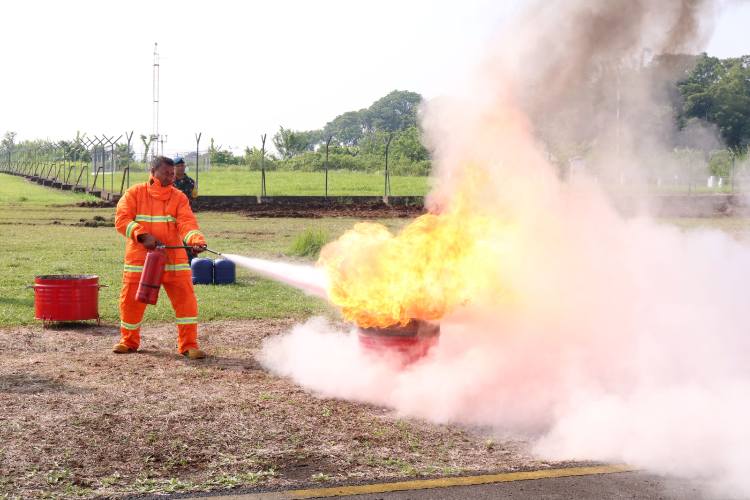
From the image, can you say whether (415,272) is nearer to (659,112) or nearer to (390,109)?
(659,112)

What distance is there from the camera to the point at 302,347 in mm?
7988

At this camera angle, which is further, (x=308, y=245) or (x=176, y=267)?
(x=308, y=245)

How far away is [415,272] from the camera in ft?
22.3

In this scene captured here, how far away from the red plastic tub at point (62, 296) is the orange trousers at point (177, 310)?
1.33m

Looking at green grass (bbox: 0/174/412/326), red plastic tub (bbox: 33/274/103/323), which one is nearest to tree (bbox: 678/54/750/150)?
green grass (bbox: 0/174/412/326)

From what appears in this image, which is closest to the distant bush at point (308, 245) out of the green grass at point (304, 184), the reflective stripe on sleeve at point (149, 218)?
the reflective stripe on sleeve at point (149, 218)

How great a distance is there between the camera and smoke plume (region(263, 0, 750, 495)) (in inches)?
228

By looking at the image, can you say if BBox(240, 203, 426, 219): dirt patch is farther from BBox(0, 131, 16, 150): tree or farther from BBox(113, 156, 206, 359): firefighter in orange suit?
BBox(0, 131, 16, 150): tree

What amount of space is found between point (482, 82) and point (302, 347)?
125 inches

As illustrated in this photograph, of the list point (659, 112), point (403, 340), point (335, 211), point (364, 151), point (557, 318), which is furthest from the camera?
point (364, 151)

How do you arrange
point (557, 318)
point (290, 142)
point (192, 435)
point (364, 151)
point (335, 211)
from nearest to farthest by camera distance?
point (192, 435) → point (557, 318) → point (335, 211) → point (364, 151) → point (290, 142)

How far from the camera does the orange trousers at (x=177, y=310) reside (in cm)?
781

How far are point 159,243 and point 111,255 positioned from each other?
907 centimetres

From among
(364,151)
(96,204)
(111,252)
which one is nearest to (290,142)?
(364,151)
